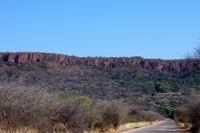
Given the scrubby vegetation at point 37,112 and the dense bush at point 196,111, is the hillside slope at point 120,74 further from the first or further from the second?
the scrubby vegetation at point 37,112

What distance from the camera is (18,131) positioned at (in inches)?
813

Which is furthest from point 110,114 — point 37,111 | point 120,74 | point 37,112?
point 120,74

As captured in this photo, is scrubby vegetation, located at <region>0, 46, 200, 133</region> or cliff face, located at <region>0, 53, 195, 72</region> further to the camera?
cliff face, located at <region>0, 53, 195, 72</region>

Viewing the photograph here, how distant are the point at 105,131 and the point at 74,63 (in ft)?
199

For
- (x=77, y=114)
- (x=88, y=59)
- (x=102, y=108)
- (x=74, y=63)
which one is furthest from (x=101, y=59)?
(x=77, y=114)

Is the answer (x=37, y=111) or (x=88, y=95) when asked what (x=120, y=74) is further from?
(x=37, y=111)

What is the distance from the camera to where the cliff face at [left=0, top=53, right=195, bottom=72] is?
91500 millimetres

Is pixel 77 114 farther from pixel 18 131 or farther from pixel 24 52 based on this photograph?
pixel 24 52

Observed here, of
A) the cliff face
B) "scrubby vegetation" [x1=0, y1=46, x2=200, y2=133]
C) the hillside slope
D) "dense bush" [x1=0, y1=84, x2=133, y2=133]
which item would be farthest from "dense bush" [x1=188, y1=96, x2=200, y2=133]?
the cliff face

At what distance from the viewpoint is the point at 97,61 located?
380 ft

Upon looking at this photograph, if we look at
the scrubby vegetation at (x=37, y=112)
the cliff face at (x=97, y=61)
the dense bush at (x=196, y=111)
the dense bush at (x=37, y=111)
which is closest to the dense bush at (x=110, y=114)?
the dense bush at (x=37, y=111)

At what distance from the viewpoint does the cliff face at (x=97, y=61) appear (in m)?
91.5

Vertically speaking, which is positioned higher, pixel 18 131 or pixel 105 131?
pixel 18 131

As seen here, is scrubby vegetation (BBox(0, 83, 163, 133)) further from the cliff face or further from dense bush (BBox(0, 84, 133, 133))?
the cliff face
